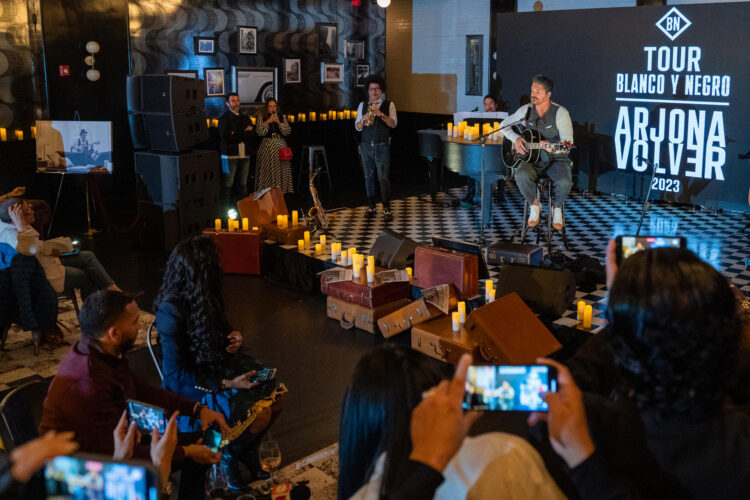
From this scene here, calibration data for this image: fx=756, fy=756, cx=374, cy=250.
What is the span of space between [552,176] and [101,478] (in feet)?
21.9

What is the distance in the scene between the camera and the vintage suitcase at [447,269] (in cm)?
596

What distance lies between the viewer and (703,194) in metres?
10.2

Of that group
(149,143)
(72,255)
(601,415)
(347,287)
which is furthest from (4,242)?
(601,415)

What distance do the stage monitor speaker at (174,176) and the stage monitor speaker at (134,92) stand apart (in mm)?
532

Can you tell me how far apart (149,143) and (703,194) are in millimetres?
7206

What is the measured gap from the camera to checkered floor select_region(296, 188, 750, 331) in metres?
8.17

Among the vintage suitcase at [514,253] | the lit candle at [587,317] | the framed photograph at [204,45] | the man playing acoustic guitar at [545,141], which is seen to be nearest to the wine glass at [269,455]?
the lit candle at [587,317]

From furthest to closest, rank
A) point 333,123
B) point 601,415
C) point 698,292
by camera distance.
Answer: point 333,123, point 601,415, point 698,292

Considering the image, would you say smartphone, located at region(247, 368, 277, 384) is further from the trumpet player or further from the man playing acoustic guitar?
the trumpet player

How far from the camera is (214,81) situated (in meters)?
12.6

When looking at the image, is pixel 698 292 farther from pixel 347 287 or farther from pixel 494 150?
pixel 494 150

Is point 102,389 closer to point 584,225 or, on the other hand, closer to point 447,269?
point 447,269

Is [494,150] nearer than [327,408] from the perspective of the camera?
No

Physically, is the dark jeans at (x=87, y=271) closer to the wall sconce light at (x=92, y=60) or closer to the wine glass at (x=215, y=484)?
the wine glass at (x=215, y=484)
